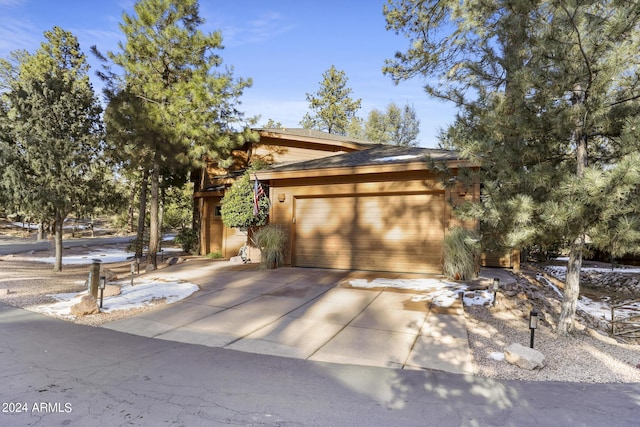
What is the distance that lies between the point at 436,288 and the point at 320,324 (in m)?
2.85

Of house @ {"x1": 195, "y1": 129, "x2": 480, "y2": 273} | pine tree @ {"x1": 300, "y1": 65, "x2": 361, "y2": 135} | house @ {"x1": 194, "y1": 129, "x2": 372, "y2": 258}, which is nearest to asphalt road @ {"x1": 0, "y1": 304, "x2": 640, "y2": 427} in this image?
house @ {"x1": 195, "y1": 129, "x2": 480, "y2": 273}

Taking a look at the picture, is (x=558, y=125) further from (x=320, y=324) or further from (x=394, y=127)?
(x=394, y=127)

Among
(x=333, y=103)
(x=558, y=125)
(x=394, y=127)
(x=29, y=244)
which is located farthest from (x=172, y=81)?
(x=394, y=127)

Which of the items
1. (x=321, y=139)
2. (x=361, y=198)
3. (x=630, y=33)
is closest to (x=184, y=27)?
(x=321, y=139)

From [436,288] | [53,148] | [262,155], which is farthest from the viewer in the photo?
[262,155]

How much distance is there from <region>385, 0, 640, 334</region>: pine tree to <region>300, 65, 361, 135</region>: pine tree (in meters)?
27.8

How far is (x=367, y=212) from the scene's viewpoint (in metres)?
9.46

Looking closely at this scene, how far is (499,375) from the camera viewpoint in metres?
3.66

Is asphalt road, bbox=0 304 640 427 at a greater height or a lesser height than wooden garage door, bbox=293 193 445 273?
lesser

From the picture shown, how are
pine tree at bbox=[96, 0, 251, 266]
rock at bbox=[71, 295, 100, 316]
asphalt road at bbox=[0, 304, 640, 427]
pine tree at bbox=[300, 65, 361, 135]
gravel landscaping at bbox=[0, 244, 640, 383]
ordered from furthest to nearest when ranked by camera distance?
pine tree at bbox=[300, 65, 361, 135] → pine tree at bbox=[96, 0, 251, 266] → rock at bbox=[71, 295, 100, 316] → gravel landscaping at bbox=[0, 244, 640, 383] → asphalt road at bbox=[0, 304, 640, 427]

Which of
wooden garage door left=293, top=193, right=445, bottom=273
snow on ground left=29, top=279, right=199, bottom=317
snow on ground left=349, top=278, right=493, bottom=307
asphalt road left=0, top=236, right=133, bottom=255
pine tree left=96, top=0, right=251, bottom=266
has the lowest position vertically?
asphalt road left=0, top=236, right=133, bottom=255

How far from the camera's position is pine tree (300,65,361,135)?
32594mm

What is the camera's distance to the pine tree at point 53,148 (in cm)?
990

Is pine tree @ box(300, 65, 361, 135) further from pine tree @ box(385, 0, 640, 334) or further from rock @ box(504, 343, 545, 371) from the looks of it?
rock @ box(504, 343, 545, 371)
